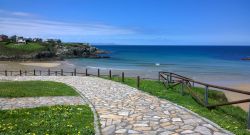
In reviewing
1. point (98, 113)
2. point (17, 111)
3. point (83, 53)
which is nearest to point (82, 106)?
point (98, 113)

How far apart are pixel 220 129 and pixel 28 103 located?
9.57 meters

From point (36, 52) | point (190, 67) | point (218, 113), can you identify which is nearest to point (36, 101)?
point (218, 113)

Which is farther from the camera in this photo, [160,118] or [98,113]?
[98,113]

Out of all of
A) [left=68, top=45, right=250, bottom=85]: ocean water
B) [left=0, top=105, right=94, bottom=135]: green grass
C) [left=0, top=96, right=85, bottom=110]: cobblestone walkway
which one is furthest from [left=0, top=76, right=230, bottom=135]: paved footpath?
[left=68, top=45, right=250, bottom=85]: ocean water

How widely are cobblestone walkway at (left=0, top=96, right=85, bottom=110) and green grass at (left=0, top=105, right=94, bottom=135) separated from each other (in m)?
1.32

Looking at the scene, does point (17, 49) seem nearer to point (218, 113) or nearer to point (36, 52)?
point (36, 52)

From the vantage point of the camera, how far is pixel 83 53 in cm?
11406

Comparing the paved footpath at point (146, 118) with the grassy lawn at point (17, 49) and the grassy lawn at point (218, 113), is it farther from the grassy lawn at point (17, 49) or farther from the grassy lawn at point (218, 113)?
the grassy lawn at point (17, 49)

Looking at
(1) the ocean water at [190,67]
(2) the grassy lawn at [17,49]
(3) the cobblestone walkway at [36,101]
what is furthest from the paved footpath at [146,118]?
(2) the grassy lawn at [17,49]

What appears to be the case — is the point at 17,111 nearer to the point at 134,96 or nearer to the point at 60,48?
the point at 134,96

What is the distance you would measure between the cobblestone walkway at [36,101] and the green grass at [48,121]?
1.32 meters

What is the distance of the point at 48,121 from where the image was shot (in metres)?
10.5

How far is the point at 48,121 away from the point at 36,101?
5.19m

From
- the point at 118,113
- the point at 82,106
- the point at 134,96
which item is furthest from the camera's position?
the point at 134,96
